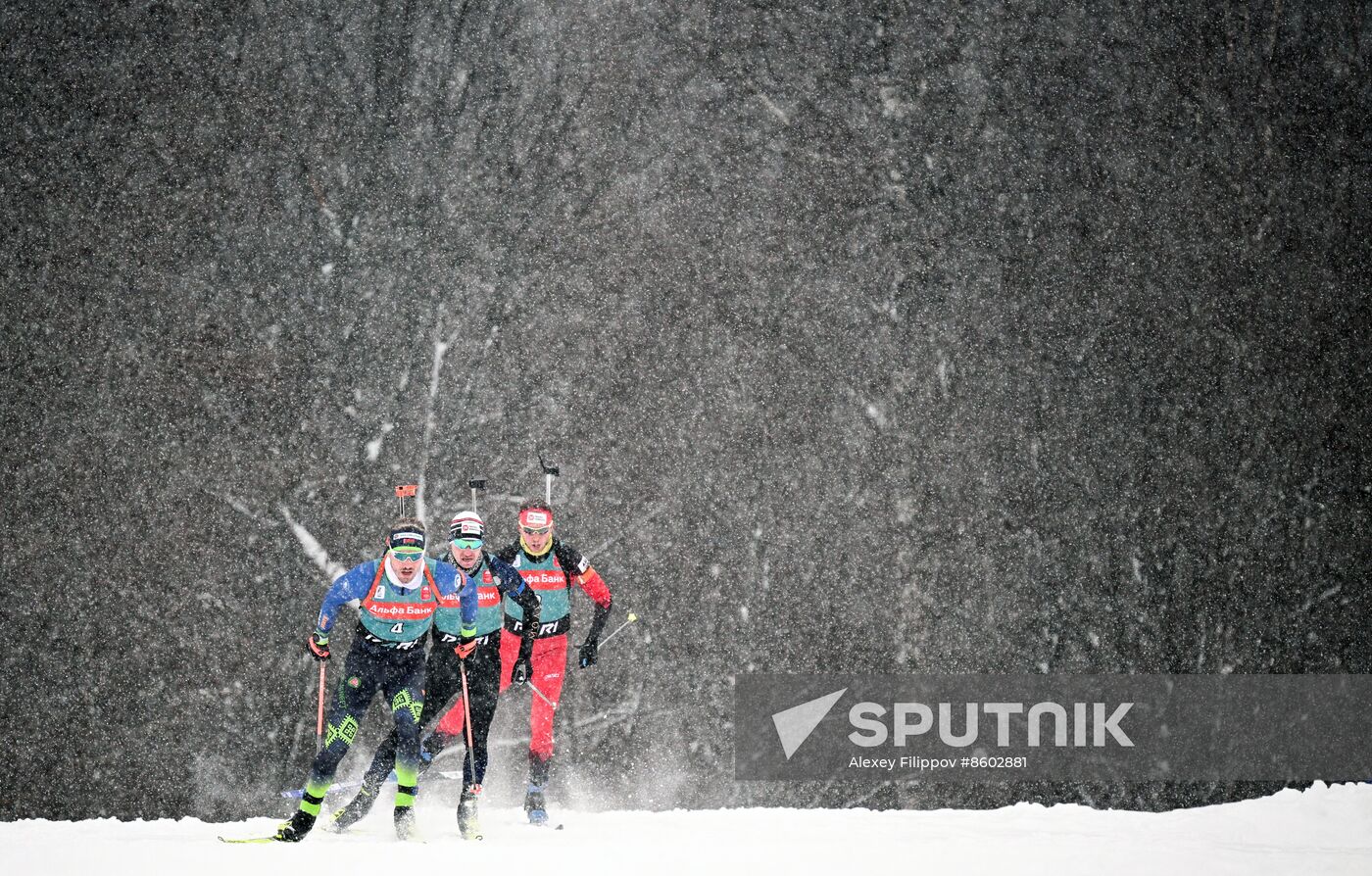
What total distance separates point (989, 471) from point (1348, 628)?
2.44 meters

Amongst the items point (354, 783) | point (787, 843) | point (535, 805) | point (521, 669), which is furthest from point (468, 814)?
point (787, 843)

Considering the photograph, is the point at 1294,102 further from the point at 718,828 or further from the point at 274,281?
the point at 274,281

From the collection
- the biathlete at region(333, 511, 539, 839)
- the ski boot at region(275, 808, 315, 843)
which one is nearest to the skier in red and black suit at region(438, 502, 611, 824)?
the biathlete at region(333, 511, 539, 839)

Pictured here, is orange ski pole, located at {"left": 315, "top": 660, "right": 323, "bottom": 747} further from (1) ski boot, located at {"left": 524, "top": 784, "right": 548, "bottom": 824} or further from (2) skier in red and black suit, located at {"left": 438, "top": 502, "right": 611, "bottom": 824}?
(1) ski boot, located at {"left": 524, "top": 784, "right": 548, "bottom": 824}

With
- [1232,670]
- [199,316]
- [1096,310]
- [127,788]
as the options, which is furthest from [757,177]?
[127,788]

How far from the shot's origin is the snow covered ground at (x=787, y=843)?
5.26 metres

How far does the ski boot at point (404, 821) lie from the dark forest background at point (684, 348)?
3.63ft

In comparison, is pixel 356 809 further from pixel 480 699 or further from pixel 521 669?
pixel 521 669

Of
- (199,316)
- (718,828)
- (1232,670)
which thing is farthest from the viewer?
(1232,670)

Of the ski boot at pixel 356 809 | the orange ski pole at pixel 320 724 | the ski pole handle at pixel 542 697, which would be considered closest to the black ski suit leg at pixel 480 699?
the ski pole handle at pixel 542 697

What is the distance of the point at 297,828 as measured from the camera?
5523mm

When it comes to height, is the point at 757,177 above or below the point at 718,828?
above

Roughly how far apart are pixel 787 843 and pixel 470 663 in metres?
1.84

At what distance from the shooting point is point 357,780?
257 inches
